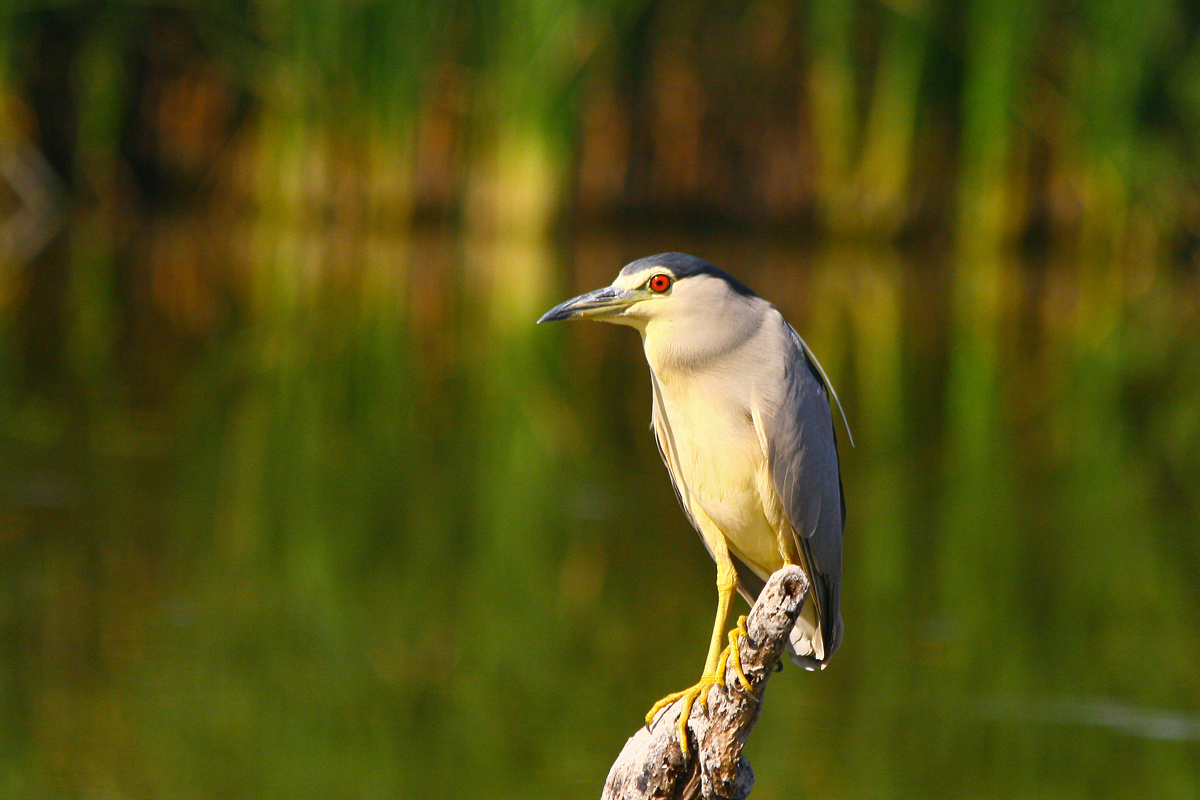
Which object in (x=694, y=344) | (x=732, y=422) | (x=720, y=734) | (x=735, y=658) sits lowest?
(x=720, y=734)

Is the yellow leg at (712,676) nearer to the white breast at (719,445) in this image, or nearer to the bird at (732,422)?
the bird at (732,422)

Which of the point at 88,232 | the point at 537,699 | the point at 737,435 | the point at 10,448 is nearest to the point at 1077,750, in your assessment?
the point at 537,699

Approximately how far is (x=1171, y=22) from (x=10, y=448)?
12668 millimetres

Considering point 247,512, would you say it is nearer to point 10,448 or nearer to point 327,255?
point 10,448

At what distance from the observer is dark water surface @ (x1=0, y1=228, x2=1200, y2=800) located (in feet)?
15.4

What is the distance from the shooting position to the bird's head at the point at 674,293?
9.58 ft

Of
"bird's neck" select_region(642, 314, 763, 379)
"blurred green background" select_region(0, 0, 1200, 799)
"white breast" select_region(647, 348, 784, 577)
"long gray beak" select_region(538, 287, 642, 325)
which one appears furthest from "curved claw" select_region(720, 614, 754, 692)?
"blurred green background" select_region(0, 0, 1200, 799)

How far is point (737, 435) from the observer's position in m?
3.01

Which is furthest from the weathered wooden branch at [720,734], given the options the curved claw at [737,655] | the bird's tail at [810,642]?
the bird's tail at [810,642]

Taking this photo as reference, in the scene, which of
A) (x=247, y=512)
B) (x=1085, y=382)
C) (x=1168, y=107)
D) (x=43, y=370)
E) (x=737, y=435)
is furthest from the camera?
(x=1168, y=107)

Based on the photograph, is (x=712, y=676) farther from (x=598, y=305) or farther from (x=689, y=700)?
(x=598, y=305)

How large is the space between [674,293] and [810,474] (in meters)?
0.45

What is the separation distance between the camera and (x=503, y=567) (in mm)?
6352

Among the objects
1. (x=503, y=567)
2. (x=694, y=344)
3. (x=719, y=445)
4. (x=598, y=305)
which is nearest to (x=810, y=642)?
(x=719, y=445)
